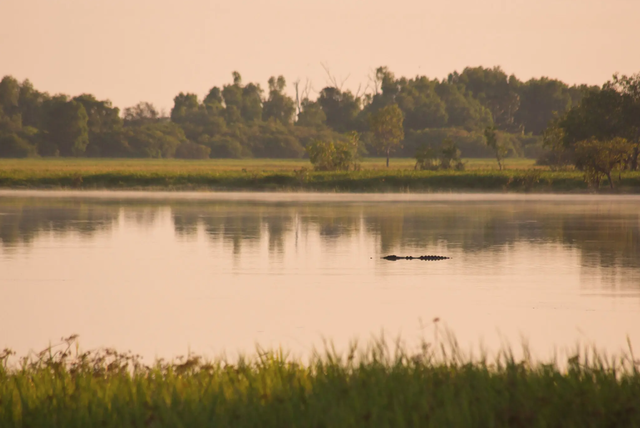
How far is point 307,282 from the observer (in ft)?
58.3

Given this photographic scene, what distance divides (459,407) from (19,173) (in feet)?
237

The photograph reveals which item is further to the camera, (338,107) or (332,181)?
(338,107)

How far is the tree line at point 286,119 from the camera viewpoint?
139m

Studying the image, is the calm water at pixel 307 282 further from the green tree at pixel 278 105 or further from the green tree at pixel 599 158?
the green tree at pixel 278 105

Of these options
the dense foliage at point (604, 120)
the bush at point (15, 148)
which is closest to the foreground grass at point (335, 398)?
the dense foliage at point (604, 120)

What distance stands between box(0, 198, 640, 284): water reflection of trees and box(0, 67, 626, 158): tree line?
78.4m

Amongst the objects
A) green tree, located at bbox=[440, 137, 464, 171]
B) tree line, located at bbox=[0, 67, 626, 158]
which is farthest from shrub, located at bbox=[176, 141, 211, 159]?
green tree, located at bbox=[440, 137, 464, 171]

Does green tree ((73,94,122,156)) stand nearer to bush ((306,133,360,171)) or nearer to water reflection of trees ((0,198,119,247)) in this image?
bush ((306,133,360,171))

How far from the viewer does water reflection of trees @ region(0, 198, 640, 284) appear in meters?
25.3

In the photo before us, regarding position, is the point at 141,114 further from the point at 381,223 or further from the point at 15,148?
the point at 381,223

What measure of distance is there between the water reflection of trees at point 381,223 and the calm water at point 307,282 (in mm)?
93

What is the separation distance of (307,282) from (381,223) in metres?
15.5

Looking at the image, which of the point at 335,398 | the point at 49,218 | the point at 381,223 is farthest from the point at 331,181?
the point at 335,398

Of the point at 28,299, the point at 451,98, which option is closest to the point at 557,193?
the point at 28,299
